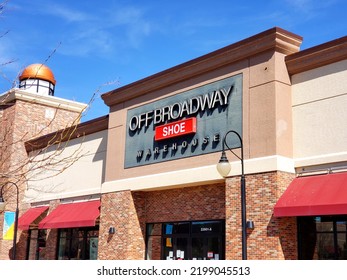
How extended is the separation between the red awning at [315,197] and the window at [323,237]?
3.47ft

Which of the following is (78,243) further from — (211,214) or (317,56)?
(317,56)

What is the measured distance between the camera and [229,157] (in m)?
19.0

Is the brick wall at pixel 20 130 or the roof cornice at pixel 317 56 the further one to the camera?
the brick wall at pixel 20 130

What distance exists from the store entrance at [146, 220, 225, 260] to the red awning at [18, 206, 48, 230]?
9.75 m

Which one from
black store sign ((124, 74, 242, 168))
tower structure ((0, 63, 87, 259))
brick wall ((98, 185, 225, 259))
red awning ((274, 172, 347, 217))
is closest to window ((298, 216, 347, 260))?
red awning ((274, 172, 347, 217))

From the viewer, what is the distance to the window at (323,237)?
52.7 ft

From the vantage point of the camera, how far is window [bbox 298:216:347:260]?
16.1 m

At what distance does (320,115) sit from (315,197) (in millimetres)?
3078

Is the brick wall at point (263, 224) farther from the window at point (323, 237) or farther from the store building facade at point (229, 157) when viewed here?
the window at point (323, 237)

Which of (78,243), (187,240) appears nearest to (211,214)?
(187,240)

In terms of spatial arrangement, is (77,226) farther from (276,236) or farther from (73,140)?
(276,236)

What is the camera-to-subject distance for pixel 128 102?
24781 millimetres

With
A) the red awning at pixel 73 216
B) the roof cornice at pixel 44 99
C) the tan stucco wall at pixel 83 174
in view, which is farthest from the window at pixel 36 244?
the roof cornice at pixel 44 99

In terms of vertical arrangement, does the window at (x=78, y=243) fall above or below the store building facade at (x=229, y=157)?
below
